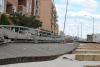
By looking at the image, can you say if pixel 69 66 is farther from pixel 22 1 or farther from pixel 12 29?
pixel 22 1

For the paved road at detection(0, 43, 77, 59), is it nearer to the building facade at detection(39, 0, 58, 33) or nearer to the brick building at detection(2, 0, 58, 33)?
the brick building at detection(2, 0, 58, 33)

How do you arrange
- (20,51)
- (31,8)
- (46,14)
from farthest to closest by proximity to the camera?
(46,14) < (31,8) < (20,51)

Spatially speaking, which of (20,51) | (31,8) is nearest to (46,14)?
(31,8)

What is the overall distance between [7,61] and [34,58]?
2.57 meters

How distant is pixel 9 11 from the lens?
62094mm

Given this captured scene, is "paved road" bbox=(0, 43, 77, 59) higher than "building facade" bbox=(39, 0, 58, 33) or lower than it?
lower

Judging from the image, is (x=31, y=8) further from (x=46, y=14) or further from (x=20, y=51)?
(x=20, y=51)

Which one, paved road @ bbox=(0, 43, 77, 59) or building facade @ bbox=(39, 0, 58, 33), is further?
building facade @ bbox=(39, 0, 58, 33)

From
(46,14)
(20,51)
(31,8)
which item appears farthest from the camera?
(46,14)

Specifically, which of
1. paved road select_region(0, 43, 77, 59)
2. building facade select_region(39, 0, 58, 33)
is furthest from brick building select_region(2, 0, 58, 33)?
paved road select_region(0, 43, 77, 59)

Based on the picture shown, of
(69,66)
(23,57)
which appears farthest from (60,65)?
(23,57)

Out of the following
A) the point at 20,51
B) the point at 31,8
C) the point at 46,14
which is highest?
the point at 31,8

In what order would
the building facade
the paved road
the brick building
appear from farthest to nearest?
the building facade < the brick building < the paved road

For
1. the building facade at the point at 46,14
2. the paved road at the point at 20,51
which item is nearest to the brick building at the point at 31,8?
the building facade at the point at 46,14
